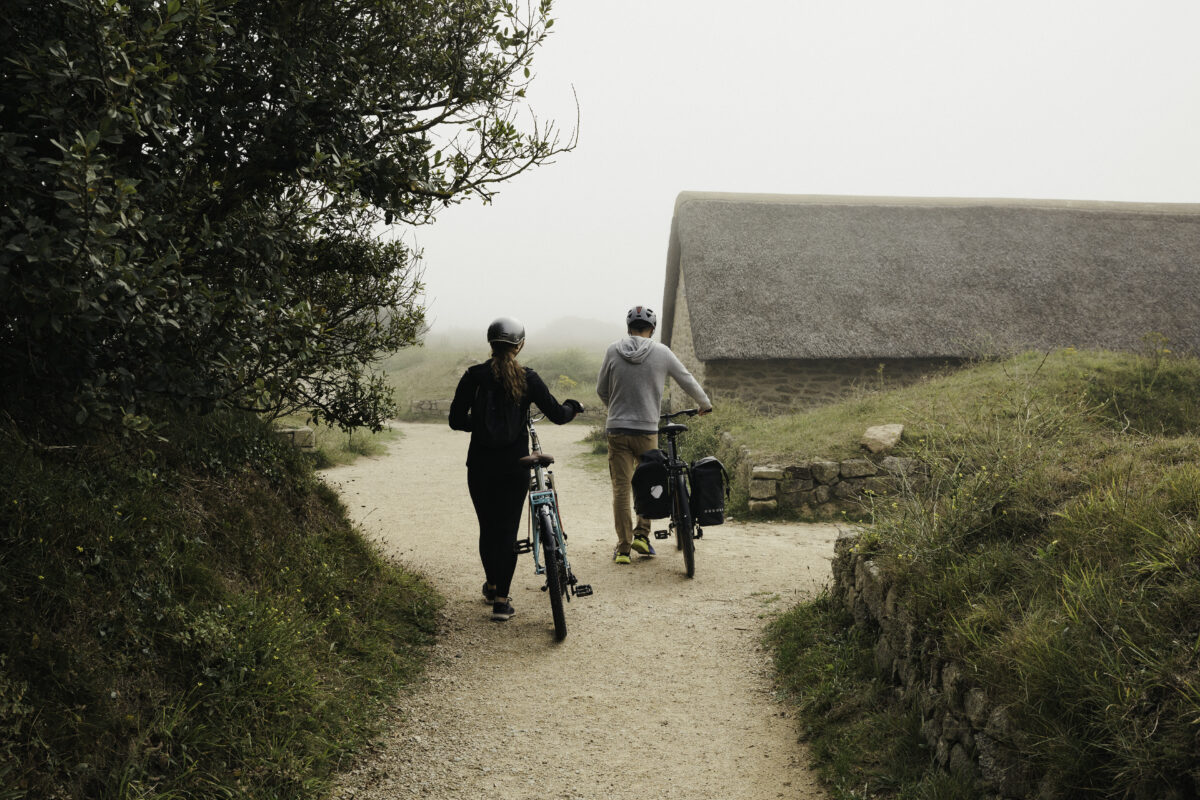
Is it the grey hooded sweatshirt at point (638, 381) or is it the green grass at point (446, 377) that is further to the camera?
the green grass at point (446, 377)

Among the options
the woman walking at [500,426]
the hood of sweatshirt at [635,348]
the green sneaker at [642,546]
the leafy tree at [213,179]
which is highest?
the leafy tree at [213,179]

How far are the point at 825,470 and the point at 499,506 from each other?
512 centimetres

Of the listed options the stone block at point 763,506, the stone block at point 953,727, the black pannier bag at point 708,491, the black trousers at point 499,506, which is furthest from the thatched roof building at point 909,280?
the stone block at point 953,727

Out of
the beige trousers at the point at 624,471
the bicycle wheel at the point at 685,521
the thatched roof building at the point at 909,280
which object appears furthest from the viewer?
the thatched roof building at the point at 909,280

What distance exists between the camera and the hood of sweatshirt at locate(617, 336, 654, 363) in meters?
6.71

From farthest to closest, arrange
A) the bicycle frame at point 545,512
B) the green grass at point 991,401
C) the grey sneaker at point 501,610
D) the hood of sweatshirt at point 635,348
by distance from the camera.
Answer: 1. the green grass at point 991,401
2. the hood of sweatshirt at point 635,348
3. the grey sneaker at point 501,610
4. the bicycle frame at point 545,512

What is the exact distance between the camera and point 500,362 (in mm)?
5359

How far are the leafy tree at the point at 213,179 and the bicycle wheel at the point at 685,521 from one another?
243 centimetres

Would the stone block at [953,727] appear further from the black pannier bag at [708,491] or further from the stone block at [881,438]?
the stone block at [881,438]

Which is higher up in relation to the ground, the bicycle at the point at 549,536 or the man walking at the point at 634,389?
the man walking at the point at 634,389

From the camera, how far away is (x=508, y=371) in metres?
5.34

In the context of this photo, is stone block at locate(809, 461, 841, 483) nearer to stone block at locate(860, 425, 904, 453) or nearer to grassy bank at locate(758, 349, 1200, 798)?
stone block at locate(860, 425, 904, 453)

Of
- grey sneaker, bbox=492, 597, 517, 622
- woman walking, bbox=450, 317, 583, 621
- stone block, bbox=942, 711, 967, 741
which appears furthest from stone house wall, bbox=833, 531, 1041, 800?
grey sneaker, bbox=492, 597, 517, 622

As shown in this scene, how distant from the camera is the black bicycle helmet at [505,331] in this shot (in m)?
5.36
